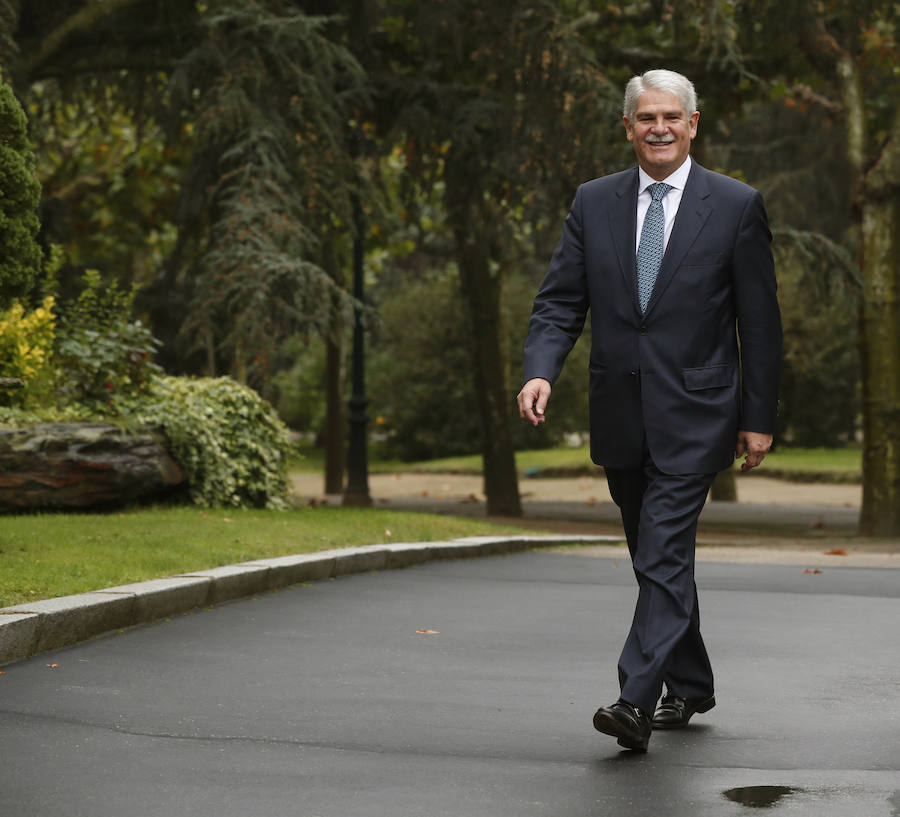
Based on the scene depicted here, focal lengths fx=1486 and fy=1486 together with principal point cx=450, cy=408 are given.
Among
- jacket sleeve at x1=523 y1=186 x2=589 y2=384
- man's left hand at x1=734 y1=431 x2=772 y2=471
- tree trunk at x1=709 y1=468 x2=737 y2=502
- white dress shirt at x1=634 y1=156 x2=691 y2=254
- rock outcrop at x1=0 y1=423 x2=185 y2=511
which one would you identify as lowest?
tree trunk at x1=709 y1=468 x2=737 y2=502

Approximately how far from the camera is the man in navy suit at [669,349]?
4.85 m

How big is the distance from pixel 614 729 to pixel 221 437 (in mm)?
9260

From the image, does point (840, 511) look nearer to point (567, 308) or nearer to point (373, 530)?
point (373, 530)

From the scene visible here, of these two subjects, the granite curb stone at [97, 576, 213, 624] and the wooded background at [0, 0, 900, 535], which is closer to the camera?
the granite curb stone at [97, 576, 213, 624]

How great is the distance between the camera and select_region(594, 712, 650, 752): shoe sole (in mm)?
4586

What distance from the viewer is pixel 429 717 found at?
5316 mm

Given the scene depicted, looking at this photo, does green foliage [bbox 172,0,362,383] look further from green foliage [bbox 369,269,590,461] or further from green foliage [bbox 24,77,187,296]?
green foliage [bbox 369,269,590,461]

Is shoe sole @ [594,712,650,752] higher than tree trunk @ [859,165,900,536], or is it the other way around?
A: tree trunk @ [859,165,900,536]

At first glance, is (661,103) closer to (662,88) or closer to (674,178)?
(662,88)

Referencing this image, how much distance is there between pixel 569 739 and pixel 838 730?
0.95m

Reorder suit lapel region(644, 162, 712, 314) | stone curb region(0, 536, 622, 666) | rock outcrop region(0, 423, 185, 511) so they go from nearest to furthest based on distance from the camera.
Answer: suit lapel region(644, 162, 712, 314) < stone curb region(0, 536, 622, 666) < rock outcrop region(0, 423, 185, 511)

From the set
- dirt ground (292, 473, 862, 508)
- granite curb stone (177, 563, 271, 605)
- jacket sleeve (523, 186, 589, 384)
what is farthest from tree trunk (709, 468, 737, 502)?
jacket sleeve (523, 186, 589, 384)

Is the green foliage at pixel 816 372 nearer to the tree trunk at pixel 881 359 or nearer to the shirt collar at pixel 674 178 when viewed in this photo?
the tree trunk at pixel 881 359

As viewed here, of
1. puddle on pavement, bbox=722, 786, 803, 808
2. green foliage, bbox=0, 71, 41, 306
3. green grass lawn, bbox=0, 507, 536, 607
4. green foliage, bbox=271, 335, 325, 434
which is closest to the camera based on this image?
puddle on pavement, bbox=722, 786, 803, 808
